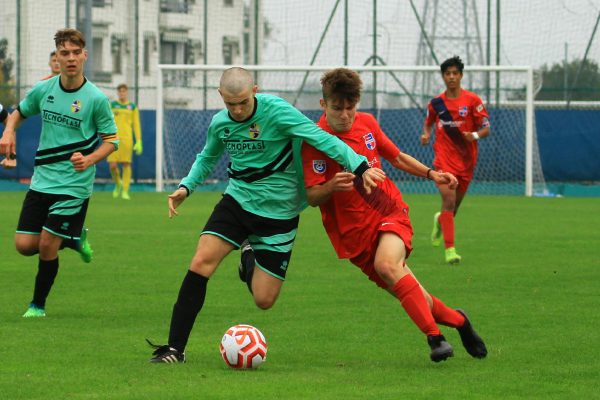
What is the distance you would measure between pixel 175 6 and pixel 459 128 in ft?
78.2

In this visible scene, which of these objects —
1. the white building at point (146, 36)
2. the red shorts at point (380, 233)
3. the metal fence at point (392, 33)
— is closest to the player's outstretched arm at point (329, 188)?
the red shorts at point (380, 233)

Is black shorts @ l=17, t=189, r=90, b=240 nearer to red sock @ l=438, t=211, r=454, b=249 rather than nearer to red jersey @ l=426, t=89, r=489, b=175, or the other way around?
red sock @ l=438, t=211, r=454, b=249

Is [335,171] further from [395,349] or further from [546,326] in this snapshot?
[546,326]

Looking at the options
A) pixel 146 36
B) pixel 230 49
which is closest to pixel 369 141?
pixel 230 49

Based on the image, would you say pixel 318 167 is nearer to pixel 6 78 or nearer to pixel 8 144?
pixel 8 144

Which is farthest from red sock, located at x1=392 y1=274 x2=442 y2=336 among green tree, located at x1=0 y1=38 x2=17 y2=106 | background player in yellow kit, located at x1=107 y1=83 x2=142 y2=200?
green tree, located at x1=0 y1=38 x2=17 y2=106

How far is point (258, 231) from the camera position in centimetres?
737

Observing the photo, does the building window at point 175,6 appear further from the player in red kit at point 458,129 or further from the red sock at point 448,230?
the red sock at point 448,230

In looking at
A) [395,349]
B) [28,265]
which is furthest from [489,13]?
[395,349]

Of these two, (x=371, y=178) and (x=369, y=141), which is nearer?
(x=371, y=178)

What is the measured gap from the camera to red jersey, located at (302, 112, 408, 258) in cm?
722

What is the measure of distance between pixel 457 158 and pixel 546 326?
5.53 meters

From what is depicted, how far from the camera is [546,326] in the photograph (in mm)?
8555

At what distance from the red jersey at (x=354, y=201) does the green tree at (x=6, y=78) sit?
993 inches
